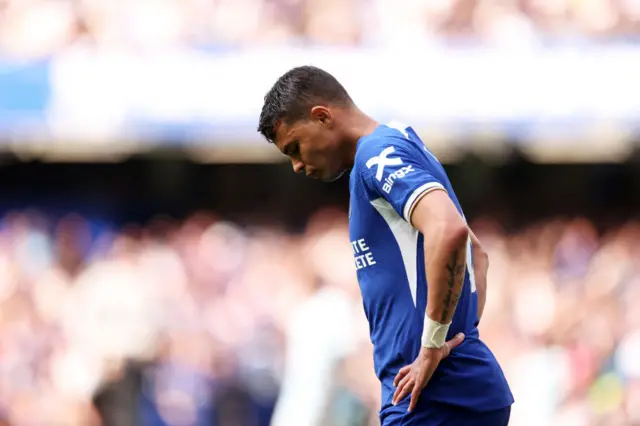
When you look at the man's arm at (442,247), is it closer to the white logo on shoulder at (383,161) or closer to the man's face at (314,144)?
the white logo on shoulder at (383,161)

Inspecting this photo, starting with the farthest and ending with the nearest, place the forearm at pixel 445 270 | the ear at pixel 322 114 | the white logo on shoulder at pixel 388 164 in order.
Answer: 1. the ear at pixel 322 114
2. the white logo on shoulder at pixel 388 164
3. the forearm at pixel 445 270

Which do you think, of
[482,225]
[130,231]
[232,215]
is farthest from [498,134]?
[130,231]

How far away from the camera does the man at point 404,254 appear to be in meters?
2.78

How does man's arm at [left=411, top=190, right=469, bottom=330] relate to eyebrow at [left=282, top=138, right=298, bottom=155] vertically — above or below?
below

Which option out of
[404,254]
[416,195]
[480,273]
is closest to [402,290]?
[404,254]

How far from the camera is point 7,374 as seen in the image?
8.48 meters

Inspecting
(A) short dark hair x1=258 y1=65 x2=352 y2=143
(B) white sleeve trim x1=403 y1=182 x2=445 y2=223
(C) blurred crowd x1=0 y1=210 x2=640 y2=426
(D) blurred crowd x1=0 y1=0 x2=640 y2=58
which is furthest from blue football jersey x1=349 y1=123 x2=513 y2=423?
(D) blurred crowd x1=0 y1=0 x2=640 y2=58

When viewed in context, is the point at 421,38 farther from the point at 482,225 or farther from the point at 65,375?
the point at 65,375

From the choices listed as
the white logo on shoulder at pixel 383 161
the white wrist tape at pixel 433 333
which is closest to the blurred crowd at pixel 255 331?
the white wrist tape at pixel 433 333

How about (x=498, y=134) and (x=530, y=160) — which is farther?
(x=530, y=160)

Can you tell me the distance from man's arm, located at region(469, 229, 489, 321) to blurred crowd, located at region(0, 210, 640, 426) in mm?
4756

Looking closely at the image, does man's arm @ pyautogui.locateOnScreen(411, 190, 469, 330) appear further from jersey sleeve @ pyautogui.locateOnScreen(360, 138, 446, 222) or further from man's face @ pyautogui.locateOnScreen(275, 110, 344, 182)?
man's face @ pyautogui.locateOnScreen(275, 110, 344, 182)

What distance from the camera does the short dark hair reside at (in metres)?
3.13

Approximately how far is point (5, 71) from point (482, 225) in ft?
13.9
